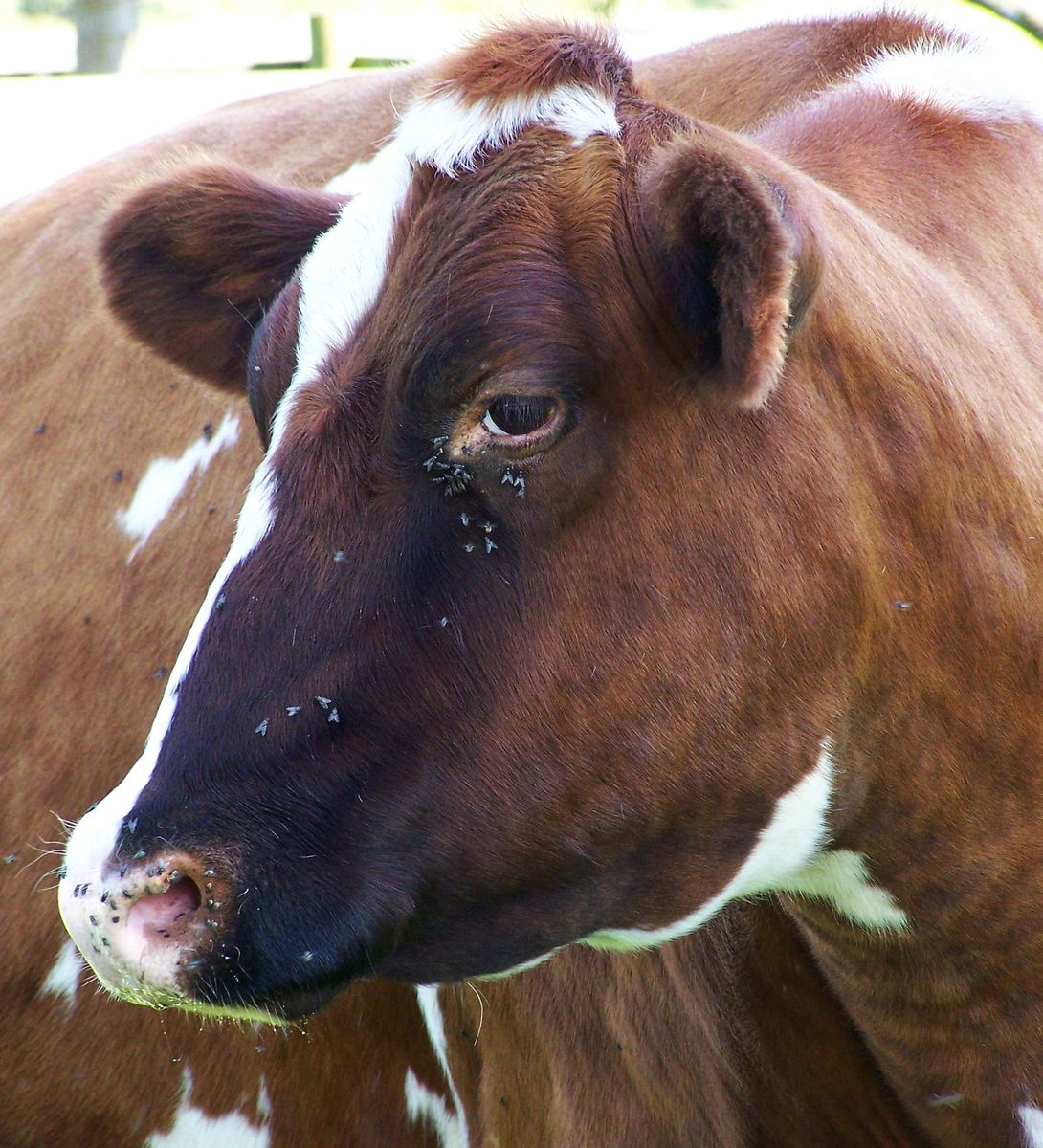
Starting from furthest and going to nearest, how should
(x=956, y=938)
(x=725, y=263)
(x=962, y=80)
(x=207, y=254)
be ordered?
(x=207, y=254) → (x=962, y=80) → (x=956, y=938) → (x=725, y=263)

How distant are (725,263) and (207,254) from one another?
1.17 m

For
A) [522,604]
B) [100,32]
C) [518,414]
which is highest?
[518,414]

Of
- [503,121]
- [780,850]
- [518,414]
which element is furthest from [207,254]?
[780,850]

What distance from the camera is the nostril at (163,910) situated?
1.92 m

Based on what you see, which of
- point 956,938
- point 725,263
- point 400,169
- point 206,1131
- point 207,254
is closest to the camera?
point 725,263

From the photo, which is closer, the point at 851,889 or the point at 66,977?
the point at 851,889

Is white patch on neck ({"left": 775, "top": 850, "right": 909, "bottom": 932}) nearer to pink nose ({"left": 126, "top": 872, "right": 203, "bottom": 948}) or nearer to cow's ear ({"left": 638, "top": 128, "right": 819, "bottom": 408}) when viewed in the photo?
cow's ear ({"left": 638, "top": 128, "right": 819, "bottom": 408})

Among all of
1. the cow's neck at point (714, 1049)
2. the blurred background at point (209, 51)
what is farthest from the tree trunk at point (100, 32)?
the cow's neck at point (714, 1049)

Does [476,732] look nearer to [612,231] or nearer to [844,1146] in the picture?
[612,231]

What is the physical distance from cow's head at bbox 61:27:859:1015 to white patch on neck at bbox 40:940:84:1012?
4.92ft

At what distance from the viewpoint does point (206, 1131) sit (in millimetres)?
3293

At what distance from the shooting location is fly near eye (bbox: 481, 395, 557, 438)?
1.90 meters

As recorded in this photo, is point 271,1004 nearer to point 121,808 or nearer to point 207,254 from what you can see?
point 121,808

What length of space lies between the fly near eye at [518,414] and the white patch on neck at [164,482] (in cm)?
152
